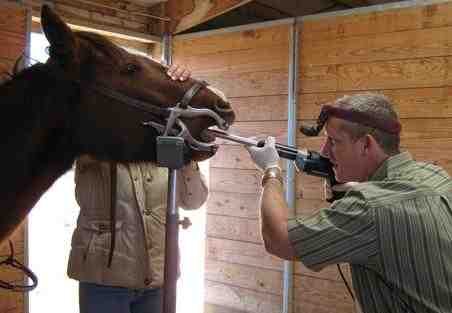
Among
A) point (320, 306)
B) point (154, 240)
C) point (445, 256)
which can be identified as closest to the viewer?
point (445, 256)

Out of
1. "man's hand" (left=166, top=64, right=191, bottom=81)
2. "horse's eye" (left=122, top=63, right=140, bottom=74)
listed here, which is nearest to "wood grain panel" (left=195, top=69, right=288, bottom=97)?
"man's hand" (left=166, top=64, right=191, bottom=81)

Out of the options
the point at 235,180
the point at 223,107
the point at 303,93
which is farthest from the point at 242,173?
the point at 223,107

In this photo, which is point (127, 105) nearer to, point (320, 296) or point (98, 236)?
point (98, 236)

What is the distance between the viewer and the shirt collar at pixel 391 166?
1.32 metres

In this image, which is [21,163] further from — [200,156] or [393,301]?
[393,301]

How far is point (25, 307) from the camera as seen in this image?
259 centimetres

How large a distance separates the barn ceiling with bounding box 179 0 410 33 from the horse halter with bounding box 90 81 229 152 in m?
2.52

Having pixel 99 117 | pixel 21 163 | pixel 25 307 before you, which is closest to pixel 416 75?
pixel 99 117

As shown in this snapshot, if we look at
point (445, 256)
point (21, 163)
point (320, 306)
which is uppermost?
point (21, 163)

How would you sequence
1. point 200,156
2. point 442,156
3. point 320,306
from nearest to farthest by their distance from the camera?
point 200,156 < point 442,156 < point 320,306

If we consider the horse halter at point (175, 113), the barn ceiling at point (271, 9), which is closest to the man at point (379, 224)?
the horse halter at point (175, 113)

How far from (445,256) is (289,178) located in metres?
1.74

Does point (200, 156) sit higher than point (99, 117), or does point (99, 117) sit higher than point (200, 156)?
point (99, 117)

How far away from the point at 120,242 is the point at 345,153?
2.79 ft
